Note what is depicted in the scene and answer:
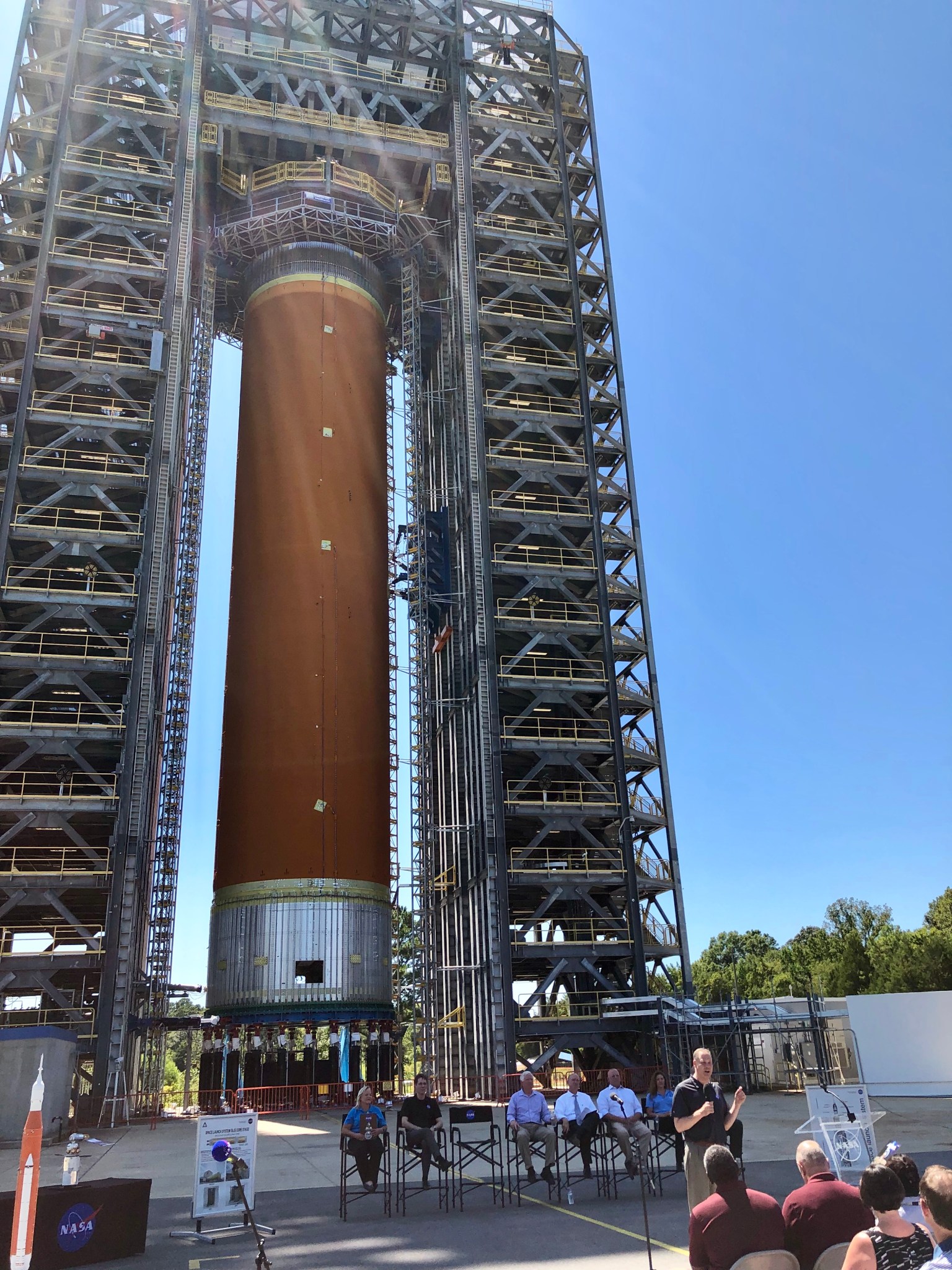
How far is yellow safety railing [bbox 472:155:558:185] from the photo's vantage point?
4394cm

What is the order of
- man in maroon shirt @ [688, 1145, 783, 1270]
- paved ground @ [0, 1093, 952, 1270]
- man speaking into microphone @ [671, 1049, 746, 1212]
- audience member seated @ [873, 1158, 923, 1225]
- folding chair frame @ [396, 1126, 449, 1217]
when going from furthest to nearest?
1. folding chair frame @ [396, 1126, 449, 1217]
2. paved ground @ [0, 1093, 952, 1270]
3. man speaking into microphone @ [671, 1049, 746, 1212]
4. man in maroon shirt @ [688, 1145, 783, 1270]
5. audience member seated @ [873, 1158, 923, 1225]

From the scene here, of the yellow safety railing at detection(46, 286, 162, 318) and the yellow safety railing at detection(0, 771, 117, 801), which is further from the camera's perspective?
the yellow safety railing at detection(46, 286, 162, 318)

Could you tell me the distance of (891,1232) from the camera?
545cm

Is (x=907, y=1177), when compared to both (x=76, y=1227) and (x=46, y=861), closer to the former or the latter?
(x=76, y=1227)

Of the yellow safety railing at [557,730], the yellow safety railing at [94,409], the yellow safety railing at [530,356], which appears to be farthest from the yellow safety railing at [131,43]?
the yellow safety railing at [557,730]

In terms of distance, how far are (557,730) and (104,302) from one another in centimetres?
2437

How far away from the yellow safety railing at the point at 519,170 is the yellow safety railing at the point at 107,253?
14006 millimetres

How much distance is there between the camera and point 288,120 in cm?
4228

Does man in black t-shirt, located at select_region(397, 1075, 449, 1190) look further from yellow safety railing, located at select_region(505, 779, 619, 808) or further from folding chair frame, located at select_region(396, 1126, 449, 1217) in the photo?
yellow safety railing, located at select_region(505, 779, 619, 808)

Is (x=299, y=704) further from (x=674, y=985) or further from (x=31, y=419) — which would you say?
(x=674, y=985)

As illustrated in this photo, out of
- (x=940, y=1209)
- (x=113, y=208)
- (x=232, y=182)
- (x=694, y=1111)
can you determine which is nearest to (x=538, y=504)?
(x=232, y=182)

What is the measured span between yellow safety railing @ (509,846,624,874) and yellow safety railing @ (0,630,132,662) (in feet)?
49.6

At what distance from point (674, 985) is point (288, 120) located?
120ft

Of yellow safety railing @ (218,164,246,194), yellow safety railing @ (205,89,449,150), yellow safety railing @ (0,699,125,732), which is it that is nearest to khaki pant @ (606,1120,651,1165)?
yellow safety railing @ (0,699,125,732)
